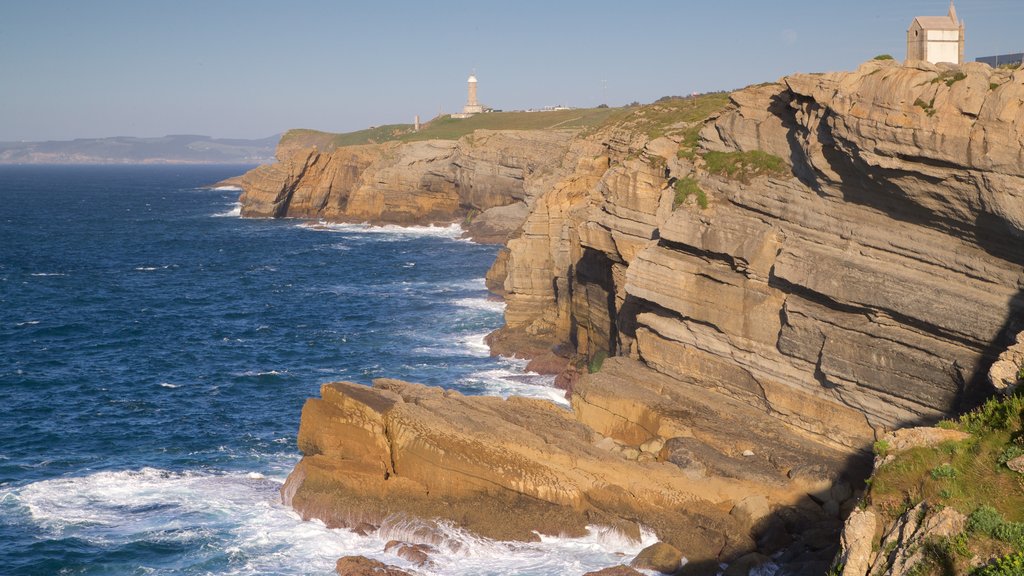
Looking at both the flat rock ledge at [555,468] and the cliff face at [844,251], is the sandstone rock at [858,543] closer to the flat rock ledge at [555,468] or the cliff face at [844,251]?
the flat rock ledge at [555,468]

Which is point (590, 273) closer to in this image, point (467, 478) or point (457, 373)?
point (457, 373)

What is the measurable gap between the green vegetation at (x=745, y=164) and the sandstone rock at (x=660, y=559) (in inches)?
463

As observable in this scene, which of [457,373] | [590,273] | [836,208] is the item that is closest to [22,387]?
[457,373]

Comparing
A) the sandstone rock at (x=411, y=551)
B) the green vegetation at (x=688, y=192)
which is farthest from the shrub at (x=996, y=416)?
the green vegetation at (x=688, y=192)

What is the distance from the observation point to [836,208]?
26.2 m

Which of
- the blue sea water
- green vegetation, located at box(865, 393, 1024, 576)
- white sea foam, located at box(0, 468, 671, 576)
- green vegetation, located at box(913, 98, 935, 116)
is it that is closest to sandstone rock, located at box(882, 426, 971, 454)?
green vegetation, located at box(865, 393, 1024, 576)

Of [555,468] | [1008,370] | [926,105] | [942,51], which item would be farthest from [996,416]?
[942,51]

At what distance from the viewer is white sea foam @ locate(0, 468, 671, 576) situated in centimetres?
2411

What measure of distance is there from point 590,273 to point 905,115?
19675 millimetres

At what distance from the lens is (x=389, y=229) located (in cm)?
11144

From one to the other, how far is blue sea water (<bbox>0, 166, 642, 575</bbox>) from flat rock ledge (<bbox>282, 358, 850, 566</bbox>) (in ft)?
2.60

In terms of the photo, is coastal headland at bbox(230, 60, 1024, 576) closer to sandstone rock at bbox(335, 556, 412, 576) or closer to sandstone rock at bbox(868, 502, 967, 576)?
sandstone rock at bbox(335, 556, 412, 576)

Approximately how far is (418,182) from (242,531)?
90.0 meters

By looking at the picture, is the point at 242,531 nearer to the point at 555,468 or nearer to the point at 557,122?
the point at 555,468
